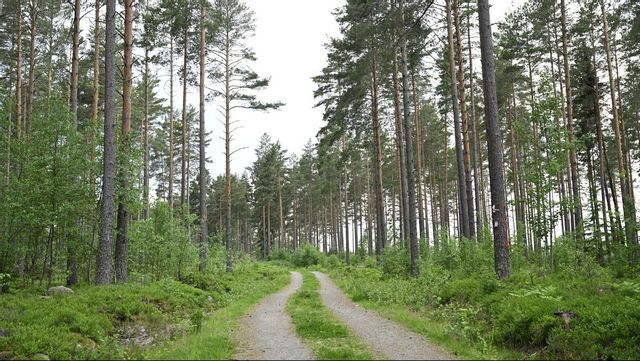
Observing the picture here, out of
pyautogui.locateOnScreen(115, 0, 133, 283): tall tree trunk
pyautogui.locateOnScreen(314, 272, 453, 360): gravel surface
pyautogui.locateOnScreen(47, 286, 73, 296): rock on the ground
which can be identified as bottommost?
pyautogui.locateOnScreen(314, 272, 453, 360): gravel surface

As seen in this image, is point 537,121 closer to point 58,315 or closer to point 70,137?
point 58,315

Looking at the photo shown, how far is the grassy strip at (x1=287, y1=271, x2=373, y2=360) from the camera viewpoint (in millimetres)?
6229

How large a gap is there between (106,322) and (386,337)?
236 inches

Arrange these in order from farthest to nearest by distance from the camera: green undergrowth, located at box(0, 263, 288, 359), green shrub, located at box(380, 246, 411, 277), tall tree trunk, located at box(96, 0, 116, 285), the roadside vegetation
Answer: green shrub, located at box(380, 246, 411, 277)
tall tree trunk, located at box(96, 0, 116, 285)
green undergrowth, located at box(0, 263, 288, 359)
the roadside vegetation

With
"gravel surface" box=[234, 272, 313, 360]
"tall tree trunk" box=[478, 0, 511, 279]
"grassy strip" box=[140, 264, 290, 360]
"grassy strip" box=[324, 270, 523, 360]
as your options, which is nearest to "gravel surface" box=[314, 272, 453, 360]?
"grassy strip" box=[324, 270, 523, 360]

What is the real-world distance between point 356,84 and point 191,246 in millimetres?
12997

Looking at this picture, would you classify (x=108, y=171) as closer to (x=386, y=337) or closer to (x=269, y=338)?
(x=269, y=338)

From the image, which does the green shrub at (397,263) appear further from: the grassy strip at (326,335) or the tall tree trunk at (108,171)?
the tall tree trunk at (108,171)

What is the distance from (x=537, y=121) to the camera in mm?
11500

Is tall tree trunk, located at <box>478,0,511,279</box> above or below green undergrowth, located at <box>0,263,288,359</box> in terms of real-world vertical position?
above

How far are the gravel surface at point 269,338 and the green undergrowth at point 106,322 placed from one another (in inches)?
16.0

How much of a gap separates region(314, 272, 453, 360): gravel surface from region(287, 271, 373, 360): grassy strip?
25 cm

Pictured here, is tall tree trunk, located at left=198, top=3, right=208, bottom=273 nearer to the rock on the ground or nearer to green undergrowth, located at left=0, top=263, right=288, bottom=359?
green undergrowth, located at left=0, top=263, right=288, bottom=359

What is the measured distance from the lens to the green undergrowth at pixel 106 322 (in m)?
6.95
